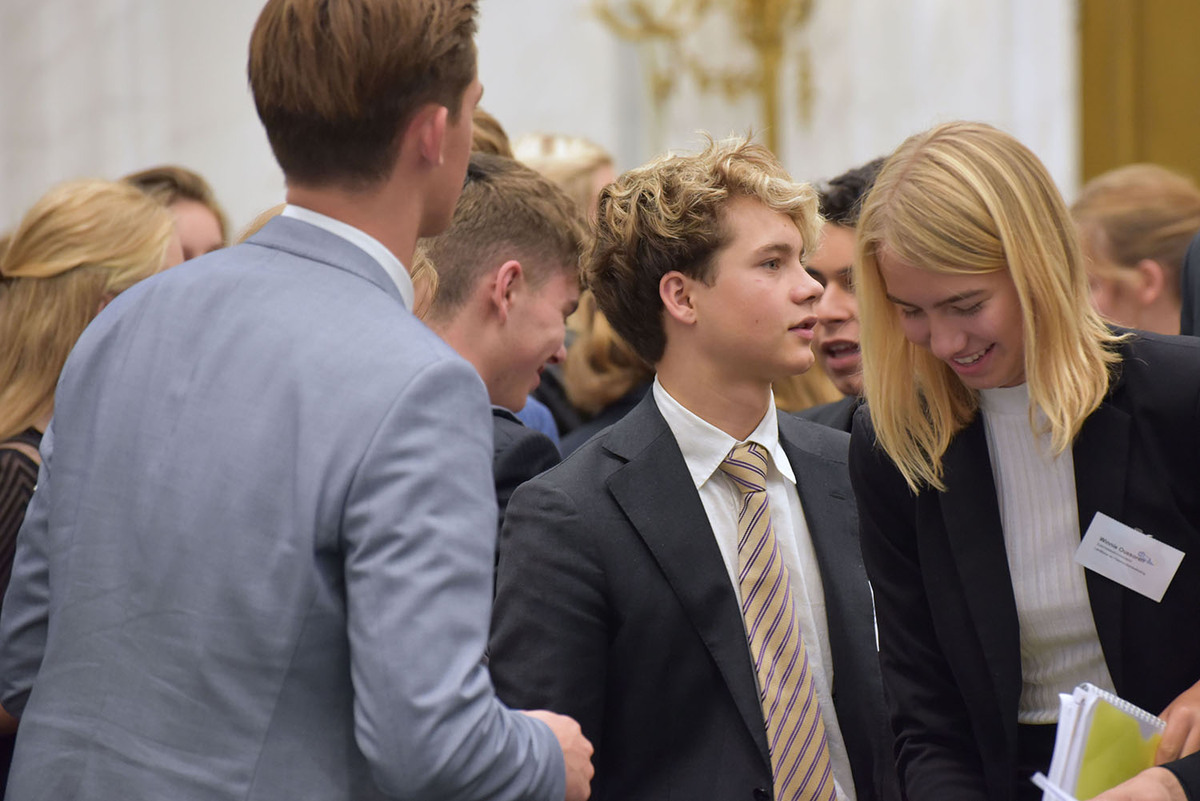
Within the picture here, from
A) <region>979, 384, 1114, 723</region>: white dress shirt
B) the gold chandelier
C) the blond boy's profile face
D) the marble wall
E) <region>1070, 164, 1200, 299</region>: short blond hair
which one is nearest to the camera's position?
<region>979, 384, 1114, 723</region>: white dress shirt

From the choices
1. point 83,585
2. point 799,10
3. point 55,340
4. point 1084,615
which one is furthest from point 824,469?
point 799,10

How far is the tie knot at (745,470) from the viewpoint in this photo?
2.53 meters

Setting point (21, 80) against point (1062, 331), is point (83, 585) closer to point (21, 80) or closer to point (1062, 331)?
point (1062, 331)

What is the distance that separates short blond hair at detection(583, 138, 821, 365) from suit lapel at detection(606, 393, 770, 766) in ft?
1.03

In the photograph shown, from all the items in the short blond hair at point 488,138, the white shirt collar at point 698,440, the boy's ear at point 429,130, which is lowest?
the white shirt collar at point 698,440

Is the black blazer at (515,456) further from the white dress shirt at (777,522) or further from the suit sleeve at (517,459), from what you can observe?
the white dress shirt at (777,522)

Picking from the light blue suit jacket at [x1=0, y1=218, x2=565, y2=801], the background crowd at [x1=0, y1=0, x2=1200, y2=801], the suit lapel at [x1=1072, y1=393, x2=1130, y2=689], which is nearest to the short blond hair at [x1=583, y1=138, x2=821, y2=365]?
the background crowd at [x1=0, y1=0, x2=1200, y2=801]

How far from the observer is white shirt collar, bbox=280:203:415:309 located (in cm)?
171

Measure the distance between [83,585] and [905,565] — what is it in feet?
4.31

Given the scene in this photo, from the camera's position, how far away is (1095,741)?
76.1 inches

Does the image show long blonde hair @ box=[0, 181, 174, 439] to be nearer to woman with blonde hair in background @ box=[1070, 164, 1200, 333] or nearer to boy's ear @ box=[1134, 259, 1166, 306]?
woman with blonde hair in background @ box=[1070, 164, 1200, 333]

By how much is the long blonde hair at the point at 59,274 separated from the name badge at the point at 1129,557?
2.05 m

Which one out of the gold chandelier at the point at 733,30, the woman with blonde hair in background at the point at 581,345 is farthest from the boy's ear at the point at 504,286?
the gold chandelier at the point at 733,30

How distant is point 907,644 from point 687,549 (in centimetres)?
39
